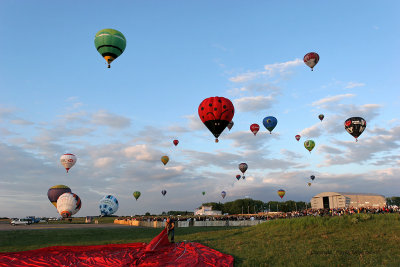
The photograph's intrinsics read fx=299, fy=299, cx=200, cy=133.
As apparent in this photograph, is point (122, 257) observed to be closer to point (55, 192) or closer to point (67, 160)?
point (67, 160)

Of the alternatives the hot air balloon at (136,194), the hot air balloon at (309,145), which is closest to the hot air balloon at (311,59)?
the hot air balloon at (309,145)

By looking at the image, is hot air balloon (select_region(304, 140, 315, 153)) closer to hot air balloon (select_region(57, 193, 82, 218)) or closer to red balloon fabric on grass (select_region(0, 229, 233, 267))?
hot air balloon (select_region(57, 193, 82, 218))

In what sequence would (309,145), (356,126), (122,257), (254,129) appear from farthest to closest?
(309,145), (254,129), (356,126), (122,257)

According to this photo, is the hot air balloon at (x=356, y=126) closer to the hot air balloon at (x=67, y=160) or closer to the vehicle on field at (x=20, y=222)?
the hot air balloon at (x=67, y=160)

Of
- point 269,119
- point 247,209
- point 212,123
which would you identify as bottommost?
point 247,209

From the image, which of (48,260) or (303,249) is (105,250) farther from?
(303,249)

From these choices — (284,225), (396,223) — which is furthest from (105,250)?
(396,223)

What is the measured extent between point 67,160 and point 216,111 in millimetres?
35554

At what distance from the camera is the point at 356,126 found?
1768 inches

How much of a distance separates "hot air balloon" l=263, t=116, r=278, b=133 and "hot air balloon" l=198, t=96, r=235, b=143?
21.4m

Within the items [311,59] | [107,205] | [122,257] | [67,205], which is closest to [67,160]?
[67,205]

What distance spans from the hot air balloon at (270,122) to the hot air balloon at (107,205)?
146 feet

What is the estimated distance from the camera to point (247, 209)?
167 m

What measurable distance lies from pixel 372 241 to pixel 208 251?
33.0 feet
